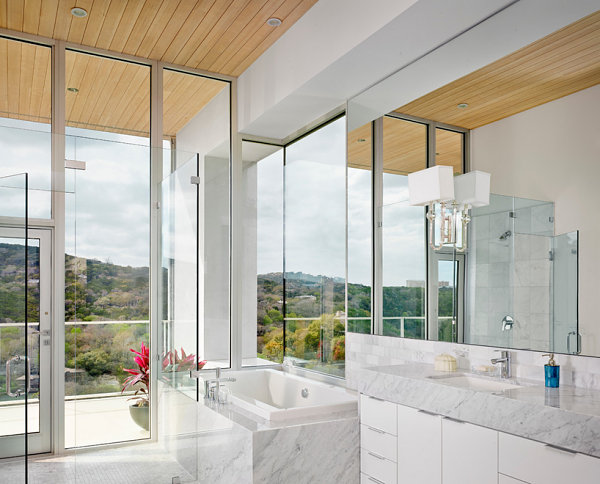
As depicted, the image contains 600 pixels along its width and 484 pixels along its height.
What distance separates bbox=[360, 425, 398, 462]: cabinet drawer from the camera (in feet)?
9.11

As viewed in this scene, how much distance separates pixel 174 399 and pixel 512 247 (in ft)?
7.60

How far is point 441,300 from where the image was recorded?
2992mm

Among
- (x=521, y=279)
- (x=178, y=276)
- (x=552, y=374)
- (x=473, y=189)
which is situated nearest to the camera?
(x=552, y=374)

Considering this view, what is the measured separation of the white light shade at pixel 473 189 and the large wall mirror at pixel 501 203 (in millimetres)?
41

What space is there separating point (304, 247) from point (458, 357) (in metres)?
2.03

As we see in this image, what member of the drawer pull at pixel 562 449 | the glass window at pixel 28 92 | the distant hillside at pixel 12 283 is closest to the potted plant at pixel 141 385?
the distant hillside at pixel 12 283

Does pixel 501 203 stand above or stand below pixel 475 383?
above

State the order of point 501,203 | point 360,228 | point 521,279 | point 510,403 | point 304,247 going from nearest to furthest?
point 510,403, point 521,279, point 501,203, point 360,228, point 304,247

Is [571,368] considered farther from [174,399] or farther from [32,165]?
[32,165]

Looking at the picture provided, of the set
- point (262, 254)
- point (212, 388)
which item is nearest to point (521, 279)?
point (212, 388)

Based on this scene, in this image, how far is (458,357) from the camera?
2838 millimetres

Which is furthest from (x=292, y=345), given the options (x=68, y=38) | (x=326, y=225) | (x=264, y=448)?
(x=68, y=38)

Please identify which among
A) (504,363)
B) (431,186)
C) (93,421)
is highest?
(431,186)

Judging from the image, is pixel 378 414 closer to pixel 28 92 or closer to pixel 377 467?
pixel 377 467
